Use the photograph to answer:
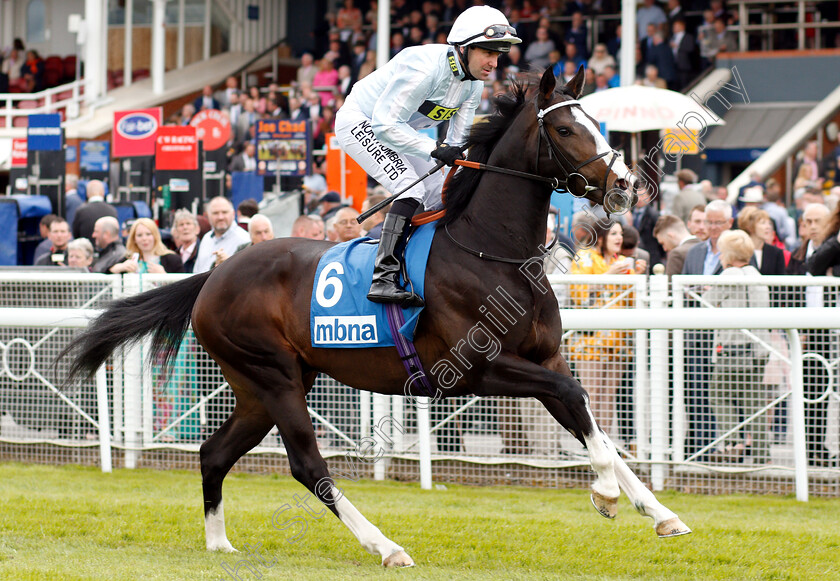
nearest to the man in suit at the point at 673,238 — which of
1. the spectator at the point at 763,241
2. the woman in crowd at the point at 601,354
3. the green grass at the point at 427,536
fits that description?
the spectator at the point at 763,241

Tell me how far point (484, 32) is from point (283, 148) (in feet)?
25.8

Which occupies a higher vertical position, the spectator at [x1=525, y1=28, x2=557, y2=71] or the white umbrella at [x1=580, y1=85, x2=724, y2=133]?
the spectator at [x1=525, y1=28, x2=557, y2=71]

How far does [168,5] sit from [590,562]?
2197cm

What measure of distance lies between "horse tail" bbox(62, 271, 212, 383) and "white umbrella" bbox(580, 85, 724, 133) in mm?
5643

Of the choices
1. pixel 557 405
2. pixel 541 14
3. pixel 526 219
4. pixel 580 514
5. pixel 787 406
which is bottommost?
pixel 580 514

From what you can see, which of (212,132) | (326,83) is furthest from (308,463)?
(326,83)

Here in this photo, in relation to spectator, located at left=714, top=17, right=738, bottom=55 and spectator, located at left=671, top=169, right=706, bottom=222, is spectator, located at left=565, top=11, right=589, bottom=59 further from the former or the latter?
spectator, located at left=671, top=169, right=706, bottom=222

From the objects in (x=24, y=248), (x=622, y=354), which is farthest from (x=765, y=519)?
(x=24, y=248)

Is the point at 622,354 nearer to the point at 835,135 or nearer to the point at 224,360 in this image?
the point at 224,360

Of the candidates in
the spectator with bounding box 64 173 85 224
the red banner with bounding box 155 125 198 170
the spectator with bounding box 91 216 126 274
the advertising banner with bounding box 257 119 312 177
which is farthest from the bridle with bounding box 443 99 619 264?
the spectator with bounding box 64 173 85 224

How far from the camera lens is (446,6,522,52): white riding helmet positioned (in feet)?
15.3

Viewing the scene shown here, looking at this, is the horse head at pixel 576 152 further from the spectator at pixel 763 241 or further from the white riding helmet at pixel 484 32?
the spectator at pixel 763 241

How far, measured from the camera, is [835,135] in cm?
1506

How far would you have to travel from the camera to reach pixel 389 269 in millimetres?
4668
